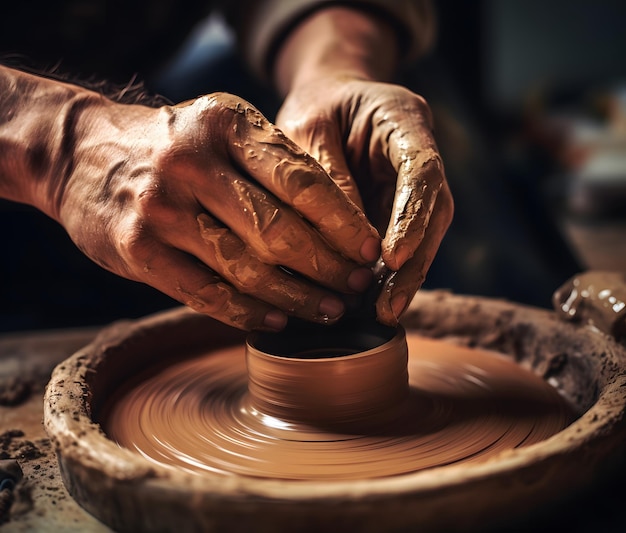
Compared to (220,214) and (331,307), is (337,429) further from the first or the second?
(220,214)

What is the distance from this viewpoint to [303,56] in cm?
210

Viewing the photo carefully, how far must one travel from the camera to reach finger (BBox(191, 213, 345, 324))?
1134mm

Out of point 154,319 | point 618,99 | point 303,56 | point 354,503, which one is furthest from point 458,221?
point 618,99

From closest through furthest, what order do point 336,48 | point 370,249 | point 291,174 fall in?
1. point 291,174
2. point 370,249
3. point 336,48

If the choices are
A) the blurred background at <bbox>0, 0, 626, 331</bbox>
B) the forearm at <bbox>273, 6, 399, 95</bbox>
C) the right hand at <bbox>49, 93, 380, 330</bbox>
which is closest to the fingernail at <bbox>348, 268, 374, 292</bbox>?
the right hand at <bbox>49, 93, 380, 330</bbox>

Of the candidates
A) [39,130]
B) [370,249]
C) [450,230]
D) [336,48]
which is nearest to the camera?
[370,249]

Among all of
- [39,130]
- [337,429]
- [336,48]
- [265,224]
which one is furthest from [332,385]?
[336,48]

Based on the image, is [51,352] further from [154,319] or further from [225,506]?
[225,506]

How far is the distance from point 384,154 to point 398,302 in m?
0.32

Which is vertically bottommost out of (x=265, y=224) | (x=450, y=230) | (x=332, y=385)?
(x=450, y=230)

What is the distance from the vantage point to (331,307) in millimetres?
1213

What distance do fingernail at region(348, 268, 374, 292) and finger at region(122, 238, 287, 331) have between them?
0.44 feet

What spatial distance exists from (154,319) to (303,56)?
3.08 feet

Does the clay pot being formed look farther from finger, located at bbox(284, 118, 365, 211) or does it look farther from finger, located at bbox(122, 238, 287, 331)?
finger, located at bbox(284, 118, 365, 211)
